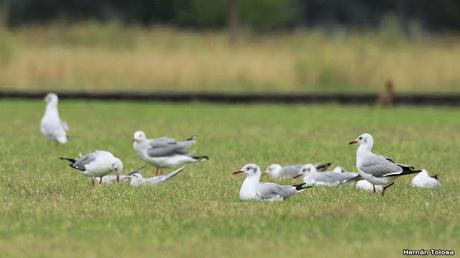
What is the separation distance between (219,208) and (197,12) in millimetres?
55933

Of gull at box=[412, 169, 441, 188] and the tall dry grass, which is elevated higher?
gull at box=[412, 169, 441, 188]

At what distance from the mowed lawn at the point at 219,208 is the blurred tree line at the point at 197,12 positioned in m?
43.1

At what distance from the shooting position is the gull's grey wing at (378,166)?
1320 centimetres

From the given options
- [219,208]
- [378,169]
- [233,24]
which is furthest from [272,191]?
[233,24]

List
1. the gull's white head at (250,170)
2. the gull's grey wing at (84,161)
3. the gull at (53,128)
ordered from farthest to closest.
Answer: the gull at (53,128) → the gull's grey wing at (84,161) → the gull's white head at (250,170)

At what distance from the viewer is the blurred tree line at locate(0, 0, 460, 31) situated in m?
67.2

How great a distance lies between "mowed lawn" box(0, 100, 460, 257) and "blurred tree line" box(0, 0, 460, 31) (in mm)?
43130

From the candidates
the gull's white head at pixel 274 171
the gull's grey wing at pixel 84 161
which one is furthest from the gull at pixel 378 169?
the gull's grey wing at pixel 84 161

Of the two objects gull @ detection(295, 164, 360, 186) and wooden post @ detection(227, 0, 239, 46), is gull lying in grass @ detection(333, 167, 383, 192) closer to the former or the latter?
gull @ detection(295, 164, 360, 186)

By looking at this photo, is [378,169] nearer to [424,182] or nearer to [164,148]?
[424,182]

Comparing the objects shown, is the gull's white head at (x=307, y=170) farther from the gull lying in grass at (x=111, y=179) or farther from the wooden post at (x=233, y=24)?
the wooden post at (x=233, y=24)

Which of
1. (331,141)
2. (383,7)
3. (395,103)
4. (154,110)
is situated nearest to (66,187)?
(331,141)

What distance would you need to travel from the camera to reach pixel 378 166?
13.3 m

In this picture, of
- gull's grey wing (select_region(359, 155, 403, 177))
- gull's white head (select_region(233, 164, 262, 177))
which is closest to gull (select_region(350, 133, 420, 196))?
gull's grey wing (select_region(359, 155, 403, 177))
